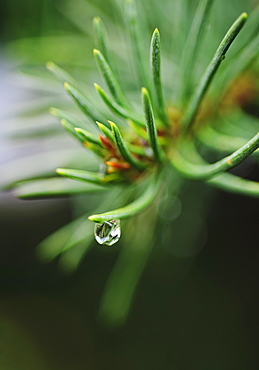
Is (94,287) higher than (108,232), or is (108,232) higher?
(108,232)

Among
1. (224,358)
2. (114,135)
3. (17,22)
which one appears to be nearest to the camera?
(114,135)

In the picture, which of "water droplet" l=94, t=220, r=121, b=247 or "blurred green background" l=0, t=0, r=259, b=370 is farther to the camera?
"blurred green background" l=0, t=0, r=259, b=370

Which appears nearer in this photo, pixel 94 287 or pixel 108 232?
Answer: pixel 108 232

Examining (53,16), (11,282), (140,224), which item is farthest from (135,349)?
(53,16)

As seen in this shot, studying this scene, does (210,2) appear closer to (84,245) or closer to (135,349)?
(84,245)

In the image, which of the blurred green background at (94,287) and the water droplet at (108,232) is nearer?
the water droplet at (108,232)
